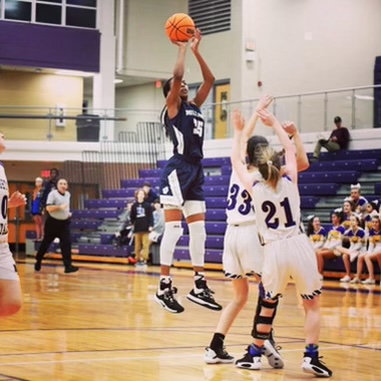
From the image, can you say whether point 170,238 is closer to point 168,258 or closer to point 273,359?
point 168,258

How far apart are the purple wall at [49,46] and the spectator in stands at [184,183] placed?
823 inches

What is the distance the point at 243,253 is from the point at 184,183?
153 cm

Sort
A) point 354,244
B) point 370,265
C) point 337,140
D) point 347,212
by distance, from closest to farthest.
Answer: point 370,265 → point 354,244 → point 347,212 → point 337,140

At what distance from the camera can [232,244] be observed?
271 inches

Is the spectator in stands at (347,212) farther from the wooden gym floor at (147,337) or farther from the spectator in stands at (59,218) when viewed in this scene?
the spectator in stands at (59,218)

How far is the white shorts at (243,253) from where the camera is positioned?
6.78 metres

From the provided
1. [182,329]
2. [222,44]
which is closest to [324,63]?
[222,44]

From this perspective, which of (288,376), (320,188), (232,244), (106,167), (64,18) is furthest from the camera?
(64,18)

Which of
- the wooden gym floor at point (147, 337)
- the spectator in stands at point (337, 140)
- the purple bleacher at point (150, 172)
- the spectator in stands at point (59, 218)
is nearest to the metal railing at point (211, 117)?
the spectator in stands at point (337, 140)

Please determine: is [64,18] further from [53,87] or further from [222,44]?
[222,44]

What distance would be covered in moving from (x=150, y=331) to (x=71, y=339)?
0.95 m

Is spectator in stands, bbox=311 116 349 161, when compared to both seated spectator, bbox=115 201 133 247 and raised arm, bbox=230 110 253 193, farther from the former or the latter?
raised arm, bbox=230 110 253 193

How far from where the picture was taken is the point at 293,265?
6.26 m

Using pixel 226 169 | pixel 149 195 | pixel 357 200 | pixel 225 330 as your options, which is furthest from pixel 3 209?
pixel 226 169
